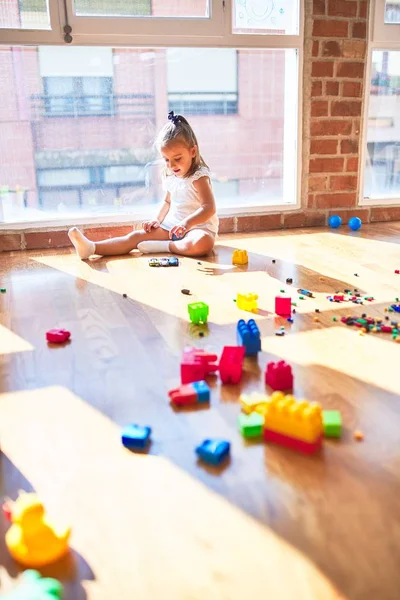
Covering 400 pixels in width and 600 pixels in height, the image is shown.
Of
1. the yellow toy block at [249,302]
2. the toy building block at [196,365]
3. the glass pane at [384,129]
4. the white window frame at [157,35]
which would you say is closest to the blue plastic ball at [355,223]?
the glass pane at [384,129]

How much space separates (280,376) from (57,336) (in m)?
0.68

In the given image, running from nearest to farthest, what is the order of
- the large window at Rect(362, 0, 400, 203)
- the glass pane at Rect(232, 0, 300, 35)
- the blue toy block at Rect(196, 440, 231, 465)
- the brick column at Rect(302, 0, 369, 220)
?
the blue toy block at Rect(196, 440, 231, 465), the glass pane at Rect(232, 0, 300, 35), the brick column at Rect(302, 0, 369, 220), the large window at Rect(362, 0, 400, 203)

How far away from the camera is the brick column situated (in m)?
3.18

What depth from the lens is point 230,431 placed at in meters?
1.15

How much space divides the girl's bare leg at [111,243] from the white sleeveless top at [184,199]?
0.09m

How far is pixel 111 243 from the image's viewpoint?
2770 millimetres

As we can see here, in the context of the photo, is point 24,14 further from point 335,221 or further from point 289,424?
point 289,424

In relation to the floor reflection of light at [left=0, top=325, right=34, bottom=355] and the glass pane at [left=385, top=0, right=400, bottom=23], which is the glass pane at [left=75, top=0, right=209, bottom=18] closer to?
the glass pane at [left=385, top=0, right=400, bottom=23]

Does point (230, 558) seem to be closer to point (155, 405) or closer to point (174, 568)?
point (174, 568)

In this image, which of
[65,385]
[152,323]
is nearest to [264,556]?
[65,385]

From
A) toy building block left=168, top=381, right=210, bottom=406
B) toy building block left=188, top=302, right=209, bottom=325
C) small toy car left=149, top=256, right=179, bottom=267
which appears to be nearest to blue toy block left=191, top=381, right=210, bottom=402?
toy building block left=168, top=381, right=210, bottom=406

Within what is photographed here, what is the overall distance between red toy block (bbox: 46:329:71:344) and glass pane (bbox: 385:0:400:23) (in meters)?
2.74

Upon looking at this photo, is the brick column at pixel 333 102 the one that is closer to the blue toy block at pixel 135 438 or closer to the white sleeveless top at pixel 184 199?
the white sleeveless top at pixel 184 199

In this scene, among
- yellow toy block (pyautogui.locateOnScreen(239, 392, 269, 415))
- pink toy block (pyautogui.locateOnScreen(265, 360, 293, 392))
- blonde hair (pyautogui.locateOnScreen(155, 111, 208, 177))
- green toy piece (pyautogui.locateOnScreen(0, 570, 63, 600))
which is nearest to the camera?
green toy piece (pyautogui.locateOnScreen(0, 570, 63, 600))
